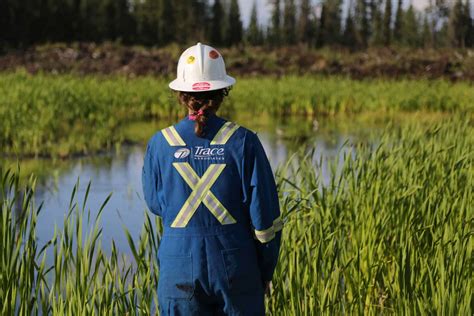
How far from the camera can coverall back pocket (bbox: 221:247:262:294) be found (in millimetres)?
2809

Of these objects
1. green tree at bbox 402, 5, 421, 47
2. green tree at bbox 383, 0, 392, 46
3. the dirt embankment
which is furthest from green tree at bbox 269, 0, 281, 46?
the dirt embankment

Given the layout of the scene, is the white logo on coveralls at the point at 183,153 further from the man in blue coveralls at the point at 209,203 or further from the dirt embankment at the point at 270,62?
the dirt embankment at the point at 270,62

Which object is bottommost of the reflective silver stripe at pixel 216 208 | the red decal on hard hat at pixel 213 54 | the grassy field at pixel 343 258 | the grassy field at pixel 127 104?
the grassy field at pixel 127 104

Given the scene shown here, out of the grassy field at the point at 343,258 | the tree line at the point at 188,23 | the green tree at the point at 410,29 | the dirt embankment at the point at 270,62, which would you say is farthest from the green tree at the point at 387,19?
the grassy field at the point at 343,258

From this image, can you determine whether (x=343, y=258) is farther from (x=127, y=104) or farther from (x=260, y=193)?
(x=127, y=104)

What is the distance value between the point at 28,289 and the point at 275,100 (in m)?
15.3

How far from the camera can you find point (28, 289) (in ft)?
11.7

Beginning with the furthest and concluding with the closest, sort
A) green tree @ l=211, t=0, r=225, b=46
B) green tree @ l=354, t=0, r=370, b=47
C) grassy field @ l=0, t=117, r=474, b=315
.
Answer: green tree @ l=354, t=0, r=370, b=47 → green tree @ l=211, t=0, r=225, b=46 → grassy field @ l=0, t=117, r=474, b=315

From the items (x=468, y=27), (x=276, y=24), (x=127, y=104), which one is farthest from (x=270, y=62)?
(x=276, y=24)

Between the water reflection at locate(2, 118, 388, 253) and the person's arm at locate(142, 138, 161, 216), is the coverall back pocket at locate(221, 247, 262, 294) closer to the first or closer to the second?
the person's arm at locate(142, 138, 161, 216)

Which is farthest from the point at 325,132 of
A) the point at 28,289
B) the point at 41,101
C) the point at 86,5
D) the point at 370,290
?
the point at 86,5

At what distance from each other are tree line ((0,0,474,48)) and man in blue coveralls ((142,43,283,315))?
121 ft

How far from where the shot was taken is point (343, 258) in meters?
4.76

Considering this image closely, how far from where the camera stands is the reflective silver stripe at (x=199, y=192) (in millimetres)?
2828
